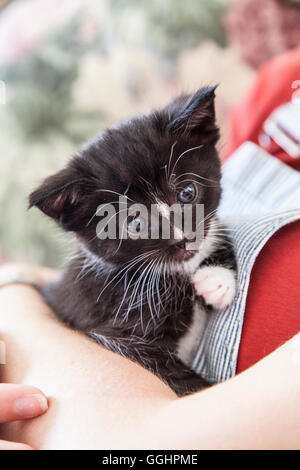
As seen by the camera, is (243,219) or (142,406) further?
(243,219)

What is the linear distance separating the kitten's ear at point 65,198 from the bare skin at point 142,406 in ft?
1.13

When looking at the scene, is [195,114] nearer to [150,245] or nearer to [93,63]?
[150,245]

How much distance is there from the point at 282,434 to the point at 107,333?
1.92 feet

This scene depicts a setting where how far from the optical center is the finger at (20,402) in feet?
2.53

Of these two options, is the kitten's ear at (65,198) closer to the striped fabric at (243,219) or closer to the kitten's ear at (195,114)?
the kitten's ear at (195,114)

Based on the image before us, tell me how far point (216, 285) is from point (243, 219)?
0.75 ft

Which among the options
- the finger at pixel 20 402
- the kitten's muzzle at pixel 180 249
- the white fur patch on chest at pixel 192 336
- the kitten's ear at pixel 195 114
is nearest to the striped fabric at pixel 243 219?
the white fur patch on chest at pixel 192 336

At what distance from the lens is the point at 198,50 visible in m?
2.31

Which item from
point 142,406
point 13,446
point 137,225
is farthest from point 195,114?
point 13,446

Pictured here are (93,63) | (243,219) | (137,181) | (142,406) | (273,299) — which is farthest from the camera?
(93,63)

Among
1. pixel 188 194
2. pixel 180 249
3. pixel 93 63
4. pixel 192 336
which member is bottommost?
pixel 192 336

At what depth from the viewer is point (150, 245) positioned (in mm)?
1106

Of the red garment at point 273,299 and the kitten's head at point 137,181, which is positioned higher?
the kitten's head at point 137,181
